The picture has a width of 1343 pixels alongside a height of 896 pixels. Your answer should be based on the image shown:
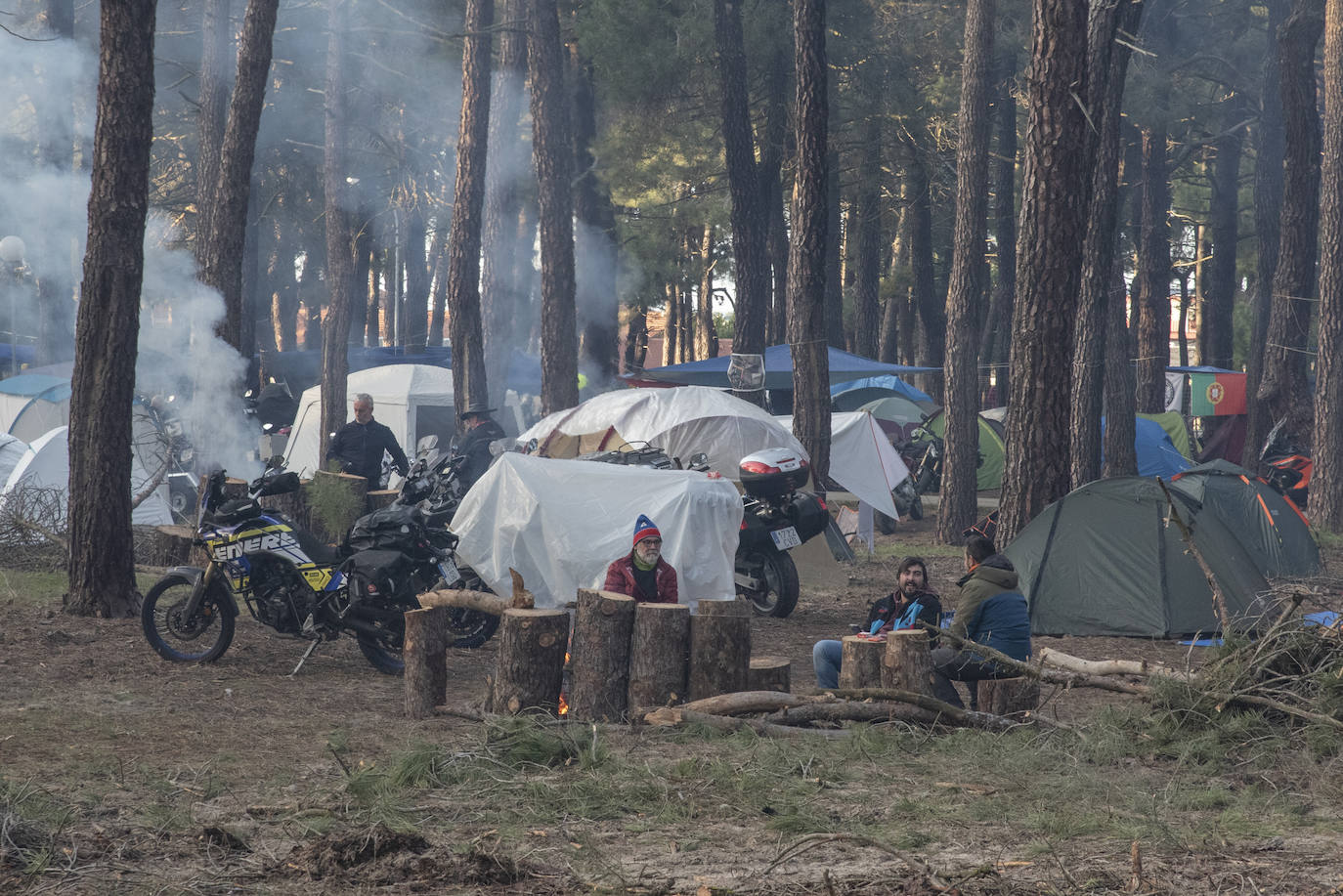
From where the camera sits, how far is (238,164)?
1256 centimetres

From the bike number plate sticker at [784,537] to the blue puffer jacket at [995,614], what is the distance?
3.73m

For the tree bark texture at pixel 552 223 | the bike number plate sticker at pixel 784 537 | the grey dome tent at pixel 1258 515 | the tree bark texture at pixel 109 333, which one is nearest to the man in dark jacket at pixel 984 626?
the bike number plate sticker at pixel 784 537

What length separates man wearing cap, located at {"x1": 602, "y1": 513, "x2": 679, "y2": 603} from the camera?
7.99m

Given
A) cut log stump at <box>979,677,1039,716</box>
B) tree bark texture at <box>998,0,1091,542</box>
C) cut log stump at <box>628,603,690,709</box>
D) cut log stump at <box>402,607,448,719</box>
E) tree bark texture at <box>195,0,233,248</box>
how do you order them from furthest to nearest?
1. tree bark texture at <box>195,0,233,248</box>
2. tree bark texture at <box>998,0,1091,542</box>
3. cut log stump at <box>402,607,448,719</box>
4. cut log stump at <box>628,603,690,709</box>
5. cut log stump at <box>979,677,1039,716</box>

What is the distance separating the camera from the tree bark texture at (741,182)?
20141 mm

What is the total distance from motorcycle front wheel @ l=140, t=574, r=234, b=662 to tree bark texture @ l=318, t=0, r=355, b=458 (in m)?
15.2

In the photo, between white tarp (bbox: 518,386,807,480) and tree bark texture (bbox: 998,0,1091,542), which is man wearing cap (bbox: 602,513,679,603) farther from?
white tarp (bbox: 518,386,807,480)

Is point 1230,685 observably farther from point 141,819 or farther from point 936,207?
point 936,207

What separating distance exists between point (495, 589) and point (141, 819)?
189 inches

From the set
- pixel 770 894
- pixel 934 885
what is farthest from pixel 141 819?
pixel 934 885

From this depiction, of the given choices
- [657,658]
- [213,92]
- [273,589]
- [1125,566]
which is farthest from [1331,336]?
[213,92]

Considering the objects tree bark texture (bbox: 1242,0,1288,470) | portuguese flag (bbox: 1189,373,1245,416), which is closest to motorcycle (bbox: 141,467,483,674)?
tree bark texture (bbox: 1242,0,1288,470)

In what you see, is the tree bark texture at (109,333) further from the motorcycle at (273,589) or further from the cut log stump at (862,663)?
the cut log stump at (862,663)

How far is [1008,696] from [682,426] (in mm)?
6897
